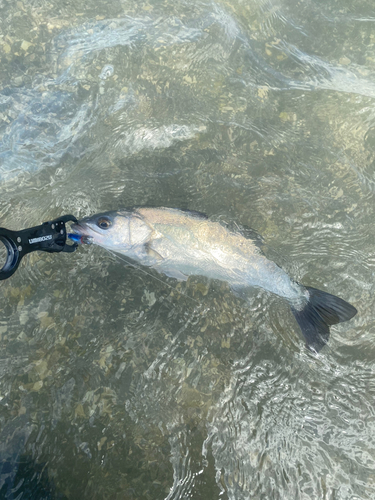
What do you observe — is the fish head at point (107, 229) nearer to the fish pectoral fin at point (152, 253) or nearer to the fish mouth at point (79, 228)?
the fish mouth at point (79, 228)

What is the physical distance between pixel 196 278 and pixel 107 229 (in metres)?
0.86

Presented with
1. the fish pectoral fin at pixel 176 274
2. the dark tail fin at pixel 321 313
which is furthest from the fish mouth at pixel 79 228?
the dark tail fin at pixel 321 313

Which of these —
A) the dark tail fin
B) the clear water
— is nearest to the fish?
the dark tail fin

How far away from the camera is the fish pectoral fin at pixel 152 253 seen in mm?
2775

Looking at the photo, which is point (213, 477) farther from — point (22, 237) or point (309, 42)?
point (309, 42)

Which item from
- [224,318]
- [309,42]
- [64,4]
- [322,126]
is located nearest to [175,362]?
[224,318]

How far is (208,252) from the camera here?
8.81 feet

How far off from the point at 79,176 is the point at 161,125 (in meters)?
0.99

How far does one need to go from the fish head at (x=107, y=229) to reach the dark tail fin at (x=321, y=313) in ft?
5.12

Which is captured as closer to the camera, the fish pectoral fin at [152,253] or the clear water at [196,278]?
the clear water at [196,278]

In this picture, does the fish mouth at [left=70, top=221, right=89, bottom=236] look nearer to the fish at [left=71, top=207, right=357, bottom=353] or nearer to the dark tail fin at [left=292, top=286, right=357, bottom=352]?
the fish at [left=71, top=207, right=357, bottom=353]

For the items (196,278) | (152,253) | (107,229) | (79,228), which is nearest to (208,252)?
(196,278)

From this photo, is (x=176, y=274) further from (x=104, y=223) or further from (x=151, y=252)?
(x=104, y=223)

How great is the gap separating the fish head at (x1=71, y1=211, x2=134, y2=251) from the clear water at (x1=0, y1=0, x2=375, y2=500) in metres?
0.28
